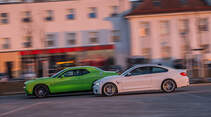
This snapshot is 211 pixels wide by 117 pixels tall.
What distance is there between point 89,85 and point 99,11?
2510cm

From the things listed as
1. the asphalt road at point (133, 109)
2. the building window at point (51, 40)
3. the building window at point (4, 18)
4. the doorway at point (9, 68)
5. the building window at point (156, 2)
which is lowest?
the asphalt road at point (133, 109)

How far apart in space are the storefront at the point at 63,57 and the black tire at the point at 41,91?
76.1ft

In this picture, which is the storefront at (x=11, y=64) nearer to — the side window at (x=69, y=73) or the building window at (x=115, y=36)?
the building window at (x=115, y=36)

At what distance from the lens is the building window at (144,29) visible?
41562mm

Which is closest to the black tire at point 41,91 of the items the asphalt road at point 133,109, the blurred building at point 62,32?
the asphalt road at point 133,109

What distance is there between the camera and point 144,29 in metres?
41.6

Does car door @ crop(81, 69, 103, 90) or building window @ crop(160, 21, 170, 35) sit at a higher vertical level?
building window @ crop(160, 21, 170, 35)

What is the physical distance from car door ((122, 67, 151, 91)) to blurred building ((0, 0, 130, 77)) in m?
25.3

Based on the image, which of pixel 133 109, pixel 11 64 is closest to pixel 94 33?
pixel 11 64

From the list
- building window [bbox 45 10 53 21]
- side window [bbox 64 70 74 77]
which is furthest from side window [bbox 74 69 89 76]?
building window [bbox 45 10 53 21]

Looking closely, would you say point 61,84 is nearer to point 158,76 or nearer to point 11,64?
point 158,76

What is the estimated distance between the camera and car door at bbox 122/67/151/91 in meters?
15.6

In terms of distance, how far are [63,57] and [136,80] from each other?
85.8 ft

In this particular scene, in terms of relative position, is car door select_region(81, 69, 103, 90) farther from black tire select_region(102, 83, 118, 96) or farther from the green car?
black tire select_region(102, 83, 118, 96)
